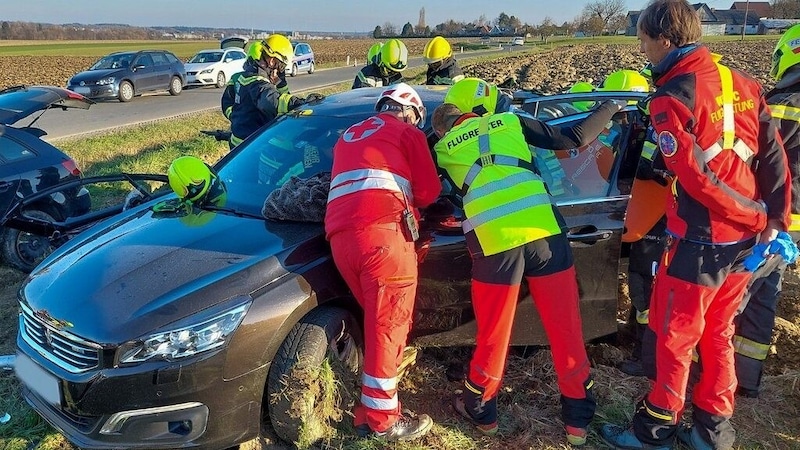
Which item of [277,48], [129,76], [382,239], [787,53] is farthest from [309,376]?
[129,76]

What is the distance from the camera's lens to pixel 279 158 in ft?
12.1

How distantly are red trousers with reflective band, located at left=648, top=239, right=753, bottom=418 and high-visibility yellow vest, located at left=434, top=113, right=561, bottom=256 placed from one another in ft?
1.87

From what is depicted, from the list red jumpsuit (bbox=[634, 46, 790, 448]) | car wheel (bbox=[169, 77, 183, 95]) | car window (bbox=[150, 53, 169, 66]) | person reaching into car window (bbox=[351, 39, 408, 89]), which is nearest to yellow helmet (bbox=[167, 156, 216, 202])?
red jumpsuit (bbox=[634, 46, 790, 448])

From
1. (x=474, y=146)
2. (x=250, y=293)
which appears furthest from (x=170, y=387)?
(x=474, y=146)

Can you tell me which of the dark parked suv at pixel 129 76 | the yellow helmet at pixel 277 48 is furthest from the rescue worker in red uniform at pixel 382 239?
the dark parked suv at pixel 129 76

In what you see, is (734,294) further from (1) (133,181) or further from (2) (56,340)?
(1) (133,181)

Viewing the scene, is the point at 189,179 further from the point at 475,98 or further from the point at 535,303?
the point at 535,303

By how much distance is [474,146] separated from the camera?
9.66ft

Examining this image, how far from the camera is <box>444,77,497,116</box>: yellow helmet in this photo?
3.26 metres

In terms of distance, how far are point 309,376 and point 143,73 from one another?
1711 centimetres

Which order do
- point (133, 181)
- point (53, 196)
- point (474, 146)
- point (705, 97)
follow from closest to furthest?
1. point (705, 97)
2. point (474, 146)
3. point (133, 181)
4. point (53, 196)

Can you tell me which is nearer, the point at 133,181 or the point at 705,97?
the point at 705,97

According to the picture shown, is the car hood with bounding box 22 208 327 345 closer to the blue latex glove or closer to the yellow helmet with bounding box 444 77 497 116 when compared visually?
the yellow helmet with bounding box 444 77 497 116

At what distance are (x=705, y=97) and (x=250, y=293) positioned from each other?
206 centimetres
